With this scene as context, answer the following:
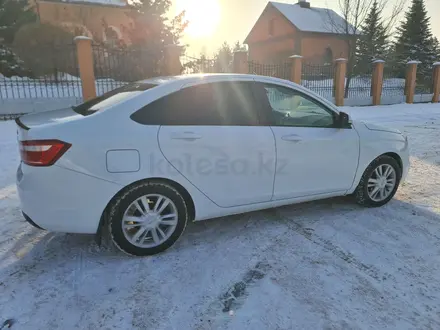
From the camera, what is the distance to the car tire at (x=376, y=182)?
3805 mm

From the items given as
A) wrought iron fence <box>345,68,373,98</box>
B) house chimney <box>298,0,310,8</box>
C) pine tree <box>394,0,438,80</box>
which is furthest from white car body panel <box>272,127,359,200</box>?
house chimney <box>298,0,310,8</box>

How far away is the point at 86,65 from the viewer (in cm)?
1104

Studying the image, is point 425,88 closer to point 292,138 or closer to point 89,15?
point 292,138

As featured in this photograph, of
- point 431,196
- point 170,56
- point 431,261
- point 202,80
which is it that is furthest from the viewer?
point 170,56

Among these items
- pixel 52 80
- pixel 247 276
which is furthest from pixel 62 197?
pixel 52 80

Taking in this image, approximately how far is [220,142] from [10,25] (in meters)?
20.3

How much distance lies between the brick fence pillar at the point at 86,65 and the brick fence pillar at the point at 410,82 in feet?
54.9

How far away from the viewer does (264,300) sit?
92.8 inches

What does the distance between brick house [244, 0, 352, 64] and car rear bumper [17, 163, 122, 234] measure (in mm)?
29124

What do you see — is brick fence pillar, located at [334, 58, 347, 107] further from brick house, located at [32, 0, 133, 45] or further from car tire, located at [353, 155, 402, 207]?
brick house, located at [32, 0, 133, 45]

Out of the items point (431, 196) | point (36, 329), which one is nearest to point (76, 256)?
point (36, 329)

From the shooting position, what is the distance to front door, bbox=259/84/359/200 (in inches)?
128

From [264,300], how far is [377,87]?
17.8m

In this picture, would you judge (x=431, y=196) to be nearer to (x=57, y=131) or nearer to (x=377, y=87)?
(x=57, y=131)
